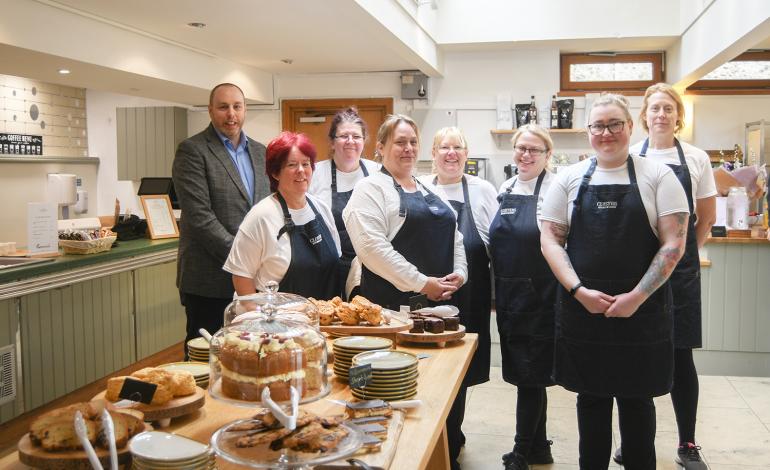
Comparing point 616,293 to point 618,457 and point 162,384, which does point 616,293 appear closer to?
point 618,457

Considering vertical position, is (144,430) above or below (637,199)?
below

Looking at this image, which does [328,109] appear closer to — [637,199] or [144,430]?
[637,199]

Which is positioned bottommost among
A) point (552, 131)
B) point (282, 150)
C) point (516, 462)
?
point (516, 462)

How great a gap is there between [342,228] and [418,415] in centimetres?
172

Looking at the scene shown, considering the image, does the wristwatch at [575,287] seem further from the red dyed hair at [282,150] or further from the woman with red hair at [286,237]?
the red dyed hair at [282,150]

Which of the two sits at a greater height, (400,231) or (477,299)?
(400,231)

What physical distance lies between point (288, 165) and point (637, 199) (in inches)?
50.8

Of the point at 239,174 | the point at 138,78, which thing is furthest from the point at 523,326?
the point at 138,78

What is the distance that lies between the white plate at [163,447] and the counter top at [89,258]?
2727mm

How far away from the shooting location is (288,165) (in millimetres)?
2812

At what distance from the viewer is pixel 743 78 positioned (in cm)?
707

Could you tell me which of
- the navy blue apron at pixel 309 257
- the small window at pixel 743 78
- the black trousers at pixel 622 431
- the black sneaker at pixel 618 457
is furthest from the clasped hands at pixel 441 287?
the small window at pixel 743 78

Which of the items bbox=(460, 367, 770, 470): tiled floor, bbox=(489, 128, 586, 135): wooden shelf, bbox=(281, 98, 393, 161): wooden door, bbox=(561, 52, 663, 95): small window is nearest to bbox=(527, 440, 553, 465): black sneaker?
bbox=(460, 367, 770, 470): tiled floor

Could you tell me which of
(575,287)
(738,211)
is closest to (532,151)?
(575,287)
